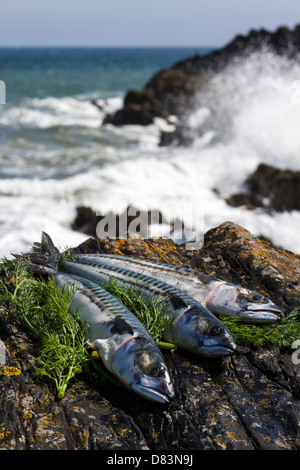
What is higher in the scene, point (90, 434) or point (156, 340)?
point (156, 340)

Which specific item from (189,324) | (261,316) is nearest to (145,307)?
(189,324)

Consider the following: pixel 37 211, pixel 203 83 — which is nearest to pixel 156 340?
pixel 37 211

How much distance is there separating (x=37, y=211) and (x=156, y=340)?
10522mm

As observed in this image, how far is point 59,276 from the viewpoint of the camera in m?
3.81

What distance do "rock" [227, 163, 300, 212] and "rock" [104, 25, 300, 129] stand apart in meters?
16.8

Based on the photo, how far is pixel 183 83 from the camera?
Answer: 112 feet

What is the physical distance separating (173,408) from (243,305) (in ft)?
3.09

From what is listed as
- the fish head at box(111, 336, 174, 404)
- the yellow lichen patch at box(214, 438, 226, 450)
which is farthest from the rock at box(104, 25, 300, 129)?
the yellow lichen patch at box(214, 438, 226, 450)

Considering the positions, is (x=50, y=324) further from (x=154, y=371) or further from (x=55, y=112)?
(x=55, y=112)

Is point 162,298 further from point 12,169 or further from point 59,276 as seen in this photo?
point 12,169

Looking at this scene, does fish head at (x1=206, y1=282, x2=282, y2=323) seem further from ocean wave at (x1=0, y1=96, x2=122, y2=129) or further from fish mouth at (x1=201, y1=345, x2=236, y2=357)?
ocean wave at (x1=0, y1=96, x2=122, y2=129)

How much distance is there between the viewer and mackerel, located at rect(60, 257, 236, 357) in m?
3.15

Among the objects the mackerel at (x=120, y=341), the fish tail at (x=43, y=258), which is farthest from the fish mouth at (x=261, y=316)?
the fish tail at (x=43, y=258)
